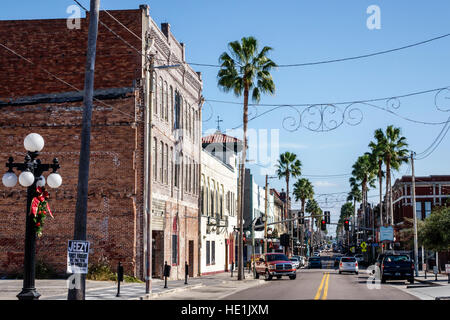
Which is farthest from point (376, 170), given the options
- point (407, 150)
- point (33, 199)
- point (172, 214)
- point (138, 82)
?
point (33, 199)

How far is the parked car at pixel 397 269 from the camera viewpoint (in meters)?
37.4

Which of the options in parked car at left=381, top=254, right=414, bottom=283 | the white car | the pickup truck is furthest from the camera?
the white car

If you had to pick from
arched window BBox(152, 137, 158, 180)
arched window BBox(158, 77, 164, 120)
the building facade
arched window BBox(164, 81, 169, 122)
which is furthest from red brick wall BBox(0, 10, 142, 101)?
the building facade

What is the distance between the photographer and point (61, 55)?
34438 mm

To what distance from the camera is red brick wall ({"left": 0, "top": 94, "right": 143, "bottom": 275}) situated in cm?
3262

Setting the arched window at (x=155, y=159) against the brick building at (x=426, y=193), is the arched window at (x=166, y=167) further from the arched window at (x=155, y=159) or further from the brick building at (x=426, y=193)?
the brick building at (x=426, y=193)

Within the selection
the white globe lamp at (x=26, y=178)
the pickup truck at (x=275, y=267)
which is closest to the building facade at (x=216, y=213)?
the pickup truck at (x=275, y=267)

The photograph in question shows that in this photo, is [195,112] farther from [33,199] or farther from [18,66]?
[33,199]

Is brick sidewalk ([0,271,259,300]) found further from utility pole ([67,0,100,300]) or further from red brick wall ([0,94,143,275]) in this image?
utility pole ([67,0,100,300])

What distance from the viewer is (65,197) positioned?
108 feet

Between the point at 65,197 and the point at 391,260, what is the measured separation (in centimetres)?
2030

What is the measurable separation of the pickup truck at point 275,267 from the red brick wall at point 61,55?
59.8 feet

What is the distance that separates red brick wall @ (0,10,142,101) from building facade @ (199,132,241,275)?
17.3m

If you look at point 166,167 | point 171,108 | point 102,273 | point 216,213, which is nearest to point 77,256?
point 102,273
